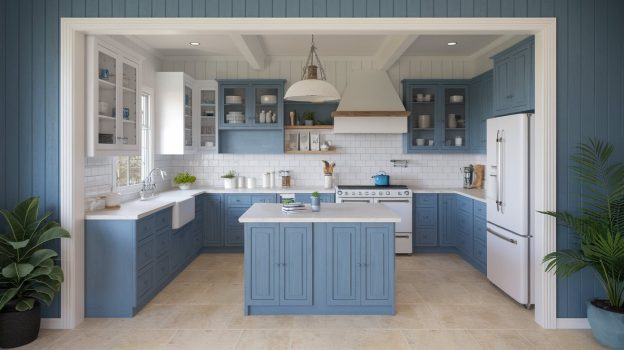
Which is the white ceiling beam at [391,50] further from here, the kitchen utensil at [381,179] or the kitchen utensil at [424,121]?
the kitchen utensil at [381,179]

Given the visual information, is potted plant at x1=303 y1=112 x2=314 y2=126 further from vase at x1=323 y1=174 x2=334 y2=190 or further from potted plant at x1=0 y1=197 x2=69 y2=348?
potted plant at x1=0 y1=197 x2=69 y2=348

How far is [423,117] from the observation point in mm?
6941

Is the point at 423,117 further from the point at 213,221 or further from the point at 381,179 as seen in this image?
the point at 213,221

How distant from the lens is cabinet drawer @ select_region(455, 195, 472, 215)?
19.6 ft

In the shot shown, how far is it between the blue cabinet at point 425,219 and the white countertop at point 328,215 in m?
2.24

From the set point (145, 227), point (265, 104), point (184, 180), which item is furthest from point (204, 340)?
point (265, 104)

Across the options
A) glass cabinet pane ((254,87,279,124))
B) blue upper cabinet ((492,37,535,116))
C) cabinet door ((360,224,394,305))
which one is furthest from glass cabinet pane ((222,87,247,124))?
blue upper cabinet ((492,37,535,116))

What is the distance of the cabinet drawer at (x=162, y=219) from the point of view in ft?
15.1

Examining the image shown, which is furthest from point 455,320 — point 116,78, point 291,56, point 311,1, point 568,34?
point 291,56

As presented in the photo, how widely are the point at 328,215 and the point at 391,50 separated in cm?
281

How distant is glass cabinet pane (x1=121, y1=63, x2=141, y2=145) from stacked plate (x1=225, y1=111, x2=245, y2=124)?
2122 millimetres

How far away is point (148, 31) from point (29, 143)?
142 centimetres

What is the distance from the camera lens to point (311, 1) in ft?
12.2

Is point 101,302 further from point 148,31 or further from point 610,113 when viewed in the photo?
point 610,113
